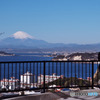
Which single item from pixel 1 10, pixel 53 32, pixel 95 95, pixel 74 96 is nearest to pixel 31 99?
pixel 74 96

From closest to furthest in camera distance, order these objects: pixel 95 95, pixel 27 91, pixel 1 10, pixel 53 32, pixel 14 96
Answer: pixel 14 96 < pixel 95 95 < pixel 27 91 < pixel 53 32 < pixel 1 10

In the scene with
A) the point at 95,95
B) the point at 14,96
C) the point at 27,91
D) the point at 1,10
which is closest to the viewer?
the point at 14,96

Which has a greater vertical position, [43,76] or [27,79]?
[43,76]

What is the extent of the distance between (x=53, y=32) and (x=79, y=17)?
18627 millimetres

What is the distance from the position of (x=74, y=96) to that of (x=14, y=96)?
72.6 inches

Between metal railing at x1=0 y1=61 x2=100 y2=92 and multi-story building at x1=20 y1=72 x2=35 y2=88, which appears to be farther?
multi-story building at x1=20 y1=72 x2=35 y2=88

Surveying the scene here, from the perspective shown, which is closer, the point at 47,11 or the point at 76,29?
the point at 76,29

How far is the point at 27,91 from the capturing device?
28.7 ft

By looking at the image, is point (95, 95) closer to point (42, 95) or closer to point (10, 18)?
point (42, 95)

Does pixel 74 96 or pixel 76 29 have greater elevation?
pixel 76 29

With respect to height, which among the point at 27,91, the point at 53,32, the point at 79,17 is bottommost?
the point at 27,91

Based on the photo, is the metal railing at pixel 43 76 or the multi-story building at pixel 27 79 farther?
the multi-story building at pixel 27 79

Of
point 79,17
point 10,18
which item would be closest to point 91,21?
point 79,17

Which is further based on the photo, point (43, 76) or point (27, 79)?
point (27, 79)
